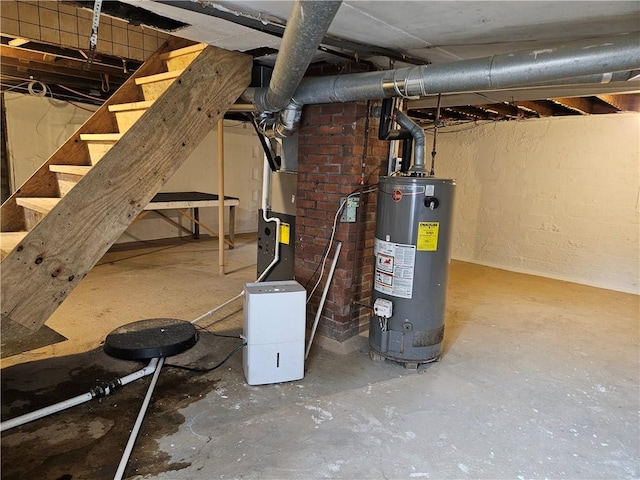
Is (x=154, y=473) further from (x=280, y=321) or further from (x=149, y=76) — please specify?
(x=149, y=76)

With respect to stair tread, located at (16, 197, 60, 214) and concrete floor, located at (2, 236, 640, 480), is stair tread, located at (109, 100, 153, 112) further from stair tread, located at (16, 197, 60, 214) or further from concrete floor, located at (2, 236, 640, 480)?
concrete floor, located at (2, 236, 640, 480)

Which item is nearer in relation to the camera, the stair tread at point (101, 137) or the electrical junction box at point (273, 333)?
the stair tread at point (101, 137)

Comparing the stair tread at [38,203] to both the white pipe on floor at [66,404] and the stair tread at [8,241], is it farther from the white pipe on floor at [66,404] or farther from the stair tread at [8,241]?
the white pipe on floor at [66,404]

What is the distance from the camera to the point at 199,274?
4.83 m

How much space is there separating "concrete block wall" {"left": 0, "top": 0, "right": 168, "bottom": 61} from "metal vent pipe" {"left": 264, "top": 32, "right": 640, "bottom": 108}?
1.00m

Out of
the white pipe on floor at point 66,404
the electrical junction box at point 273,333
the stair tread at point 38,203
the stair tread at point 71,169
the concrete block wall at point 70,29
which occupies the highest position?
the concrete block wall at point 70,29

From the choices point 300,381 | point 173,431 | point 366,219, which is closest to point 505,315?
point 366,219

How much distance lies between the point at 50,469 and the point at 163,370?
0.87 meters

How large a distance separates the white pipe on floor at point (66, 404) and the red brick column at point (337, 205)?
131 centimetres

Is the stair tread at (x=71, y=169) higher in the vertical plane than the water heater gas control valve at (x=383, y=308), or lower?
higher

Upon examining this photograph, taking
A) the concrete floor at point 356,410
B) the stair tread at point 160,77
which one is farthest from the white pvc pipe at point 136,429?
the stair tread at point 160,77

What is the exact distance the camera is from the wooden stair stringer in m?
2.38

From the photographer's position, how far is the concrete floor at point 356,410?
1837mm

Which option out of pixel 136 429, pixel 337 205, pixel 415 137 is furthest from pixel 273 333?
pixel 415 137
